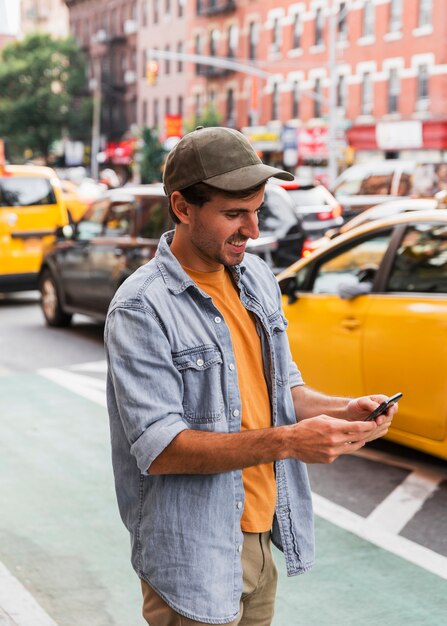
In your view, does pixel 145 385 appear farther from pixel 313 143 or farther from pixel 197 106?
pixel 197 106

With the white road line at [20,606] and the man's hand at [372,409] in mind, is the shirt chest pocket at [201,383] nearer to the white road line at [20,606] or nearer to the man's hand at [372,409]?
the man's hand at [372,409]

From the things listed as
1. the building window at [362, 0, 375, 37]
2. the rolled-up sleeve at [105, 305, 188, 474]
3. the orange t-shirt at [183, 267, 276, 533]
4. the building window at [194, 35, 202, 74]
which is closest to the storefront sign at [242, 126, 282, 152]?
the building window at [362, 0, 375, 37]

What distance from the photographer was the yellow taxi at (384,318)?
6.00 m

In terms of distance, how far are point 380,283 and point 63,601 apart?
114 inches

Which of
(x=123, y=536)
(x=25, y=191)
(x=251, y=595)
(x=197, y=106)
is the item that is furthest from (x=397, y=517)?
(x=197, y=106)

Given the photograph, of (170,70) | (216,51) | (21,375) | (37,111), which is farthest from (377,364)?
(37,111)

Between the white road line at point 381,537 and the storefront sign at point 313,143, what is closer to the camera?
the white road line at point 381,537

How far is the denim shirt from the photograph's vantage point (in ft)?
7.76

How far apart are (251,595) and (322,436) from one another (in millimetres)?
623

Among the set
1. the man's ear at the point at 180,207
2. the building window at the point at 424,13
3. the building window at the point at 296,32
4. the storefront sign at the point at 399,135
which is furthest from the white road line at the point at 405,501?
the building window at the point at 296,32

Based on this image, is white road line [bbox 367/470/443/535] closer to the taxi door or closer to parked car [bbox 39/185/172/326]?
the taxi door

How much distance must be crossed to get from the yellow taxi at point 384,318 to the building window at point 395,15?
38700mm

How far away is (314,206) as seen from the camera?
15758 mm

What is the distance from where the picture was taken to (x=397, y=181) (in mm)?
22938
